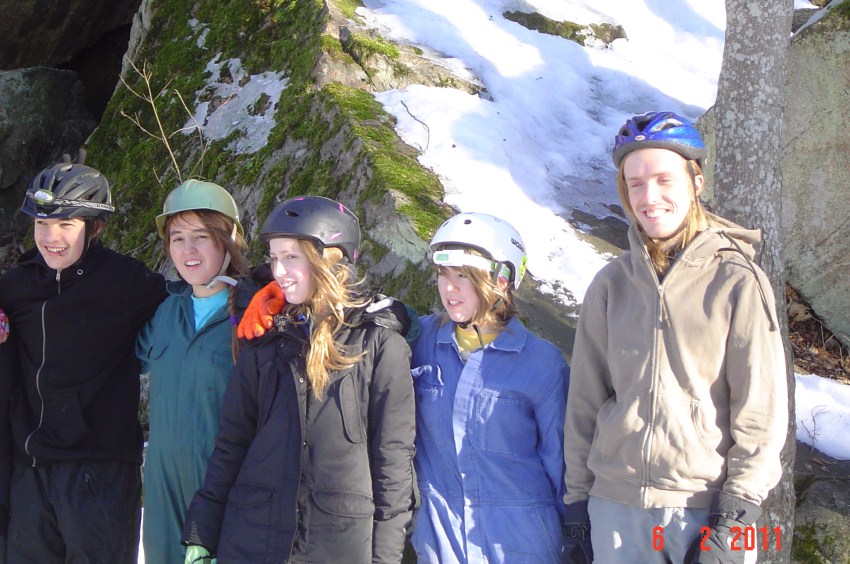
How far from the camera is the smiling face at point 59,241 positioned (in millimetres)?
3549

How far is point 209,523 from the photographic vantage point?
2.87 metres

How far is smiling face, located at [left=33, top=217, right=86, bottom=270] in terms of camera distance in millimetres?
3549

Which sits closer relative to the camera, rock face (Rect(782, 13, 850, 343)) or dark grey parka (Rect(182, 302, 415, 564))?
dark grey parka (Rect(182, 302, 415, 564))

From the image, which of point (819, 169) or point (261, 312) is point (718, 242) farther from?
point (819, 169)

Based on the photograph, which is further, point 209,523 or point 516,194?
point 516,194

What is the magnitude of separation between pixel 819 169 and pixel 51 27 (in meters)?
10.4

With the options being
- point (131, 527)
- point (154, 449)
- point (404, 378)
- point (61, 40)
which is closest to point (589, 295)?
point (404, 378)

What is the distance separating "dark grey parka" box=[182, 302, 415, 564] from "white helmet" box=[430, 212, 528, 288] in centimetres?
41

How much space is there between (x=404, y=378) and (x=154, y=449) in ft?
4.17

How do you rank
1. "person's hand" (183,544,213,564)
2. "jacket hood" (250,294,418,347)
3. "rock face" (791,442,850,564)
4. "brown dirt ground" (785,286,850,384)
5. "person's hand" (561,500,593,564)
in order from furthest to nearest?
"brown dirt ground" (785,286,850,384) < "rock face" (791,442,850,564) < "jacket hood" (250,294,418,347) < "person's hand" (183,544,213,564) < "person's hand" (561,500,593,564)

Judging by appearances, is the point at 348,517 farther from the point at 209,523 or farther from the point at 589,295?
the point at 589,295

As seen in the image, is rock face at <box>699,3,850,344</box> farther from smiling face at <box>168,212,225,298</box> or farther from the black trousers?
the black trousers

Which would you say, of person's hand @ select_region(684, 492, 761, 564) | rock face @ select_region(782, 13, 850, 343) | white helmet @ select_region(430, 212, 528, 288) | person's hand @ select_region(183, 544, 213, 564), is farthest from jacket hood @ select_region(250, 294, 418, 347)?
rock face @ select_region(782, 13, 850, 343)
